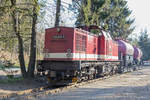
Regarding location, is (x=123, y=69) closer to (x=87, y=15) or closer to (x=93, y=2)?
(x=87, y=15)

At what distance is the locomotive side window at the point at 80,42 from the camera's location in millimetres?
14305

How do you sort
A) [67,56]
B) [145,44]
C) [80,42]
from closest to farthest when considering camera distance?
1. [67,56]
2. [80,42]
3. [145,44]

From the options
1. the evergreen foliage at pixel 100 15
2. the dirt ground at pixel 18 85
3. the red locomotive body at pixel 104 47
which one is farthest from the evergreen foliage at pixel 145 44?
the dirt ground at pixel 18 85

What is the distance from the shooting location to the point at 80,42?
48.1 feet

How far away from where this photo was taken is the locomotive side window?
1430cm

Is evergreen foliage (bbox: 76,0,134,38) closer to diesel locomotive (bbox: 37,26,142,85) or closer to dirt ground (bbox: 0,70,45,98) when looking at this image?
diesel locomotive (bbox: 37,26,142,85)

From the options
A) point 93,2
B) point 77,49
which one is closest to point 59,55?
point 77,49

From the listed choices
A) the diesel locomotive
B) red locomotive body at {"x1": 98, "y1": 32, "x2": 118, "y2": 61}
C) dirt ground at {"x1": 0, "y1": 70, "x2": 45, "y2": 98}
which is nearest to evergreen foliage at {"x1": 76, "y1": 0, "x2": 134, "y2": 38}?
red locomotive body at {"x1": 98, "y1": 32, "x2": 118, "y2": 61}

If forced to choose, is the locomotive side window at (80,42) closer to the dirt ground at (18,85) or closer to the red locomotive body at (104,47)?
the red locomotive body at (104,47)

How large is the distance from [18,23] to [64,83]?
4.87 meters

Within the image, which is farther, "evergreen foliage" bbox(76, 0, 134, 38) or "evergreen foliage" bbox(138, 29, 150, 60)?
"evergreen foliage" bbox(138, 29, 150, 60)

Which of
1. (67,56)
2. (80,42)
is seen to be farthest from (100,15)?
(67,56)

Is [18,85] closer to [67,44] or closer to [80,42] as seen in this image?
[67,44]

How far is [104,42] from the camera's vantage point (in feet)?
57.7
